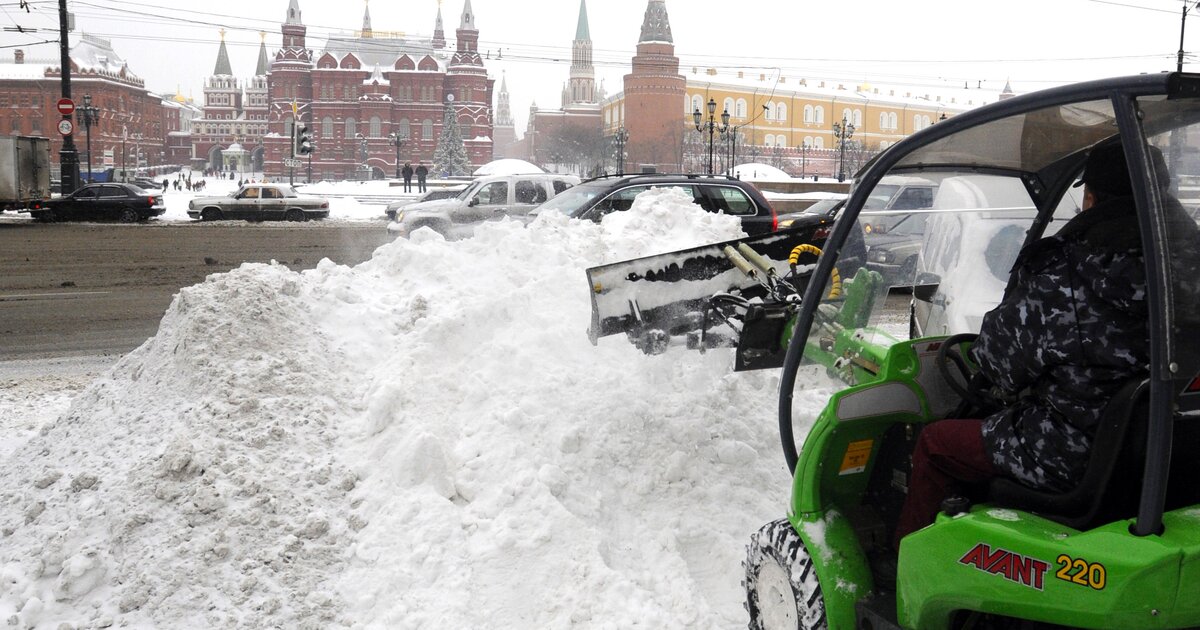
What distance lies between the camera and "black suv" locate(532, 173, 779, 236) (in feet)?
43.4

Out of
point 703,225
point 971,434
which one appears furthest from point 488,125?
point 971,434

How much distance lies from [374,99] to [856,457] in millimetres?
100051

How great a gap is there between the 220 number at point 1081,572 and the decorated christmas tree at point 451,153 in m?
86.6

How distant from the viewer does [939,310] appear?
3832 mm

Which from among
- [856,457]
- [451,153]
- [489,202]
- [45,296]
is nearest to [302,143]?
[489,202]

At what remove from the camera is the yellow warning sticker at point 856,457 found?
125 inches

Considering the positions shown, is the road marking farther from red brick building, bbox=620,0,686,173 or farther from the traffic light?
red brick building, bbox=620,0,686,173

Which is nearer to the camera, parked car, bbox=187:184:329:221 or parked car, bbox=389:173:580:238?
parked car, bbox=389:173:580:238

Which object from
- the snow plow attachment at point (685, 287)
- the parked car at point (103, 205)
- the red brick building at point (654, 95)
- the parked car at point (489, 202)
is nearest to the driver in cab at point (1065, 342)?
the snow plow attachment at point (685, 287)

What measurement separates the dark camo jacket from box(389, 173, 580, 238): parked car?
52.4 feet

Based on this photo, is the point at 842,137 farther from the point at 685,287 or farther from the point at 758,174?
the point at 685,287

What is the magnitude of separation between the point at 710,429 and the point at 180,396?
9.91ft

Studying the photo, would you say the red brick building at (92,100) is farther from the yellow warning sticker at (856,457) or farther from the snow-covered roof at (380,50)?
the yellow warning sticker at (856,457)

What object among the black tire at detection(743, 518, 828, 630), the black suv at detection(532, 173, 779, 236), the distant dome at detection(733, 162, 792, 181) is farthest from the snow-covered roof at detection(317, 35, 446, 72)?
the black tire at detection(743, 518, 828, 630)
